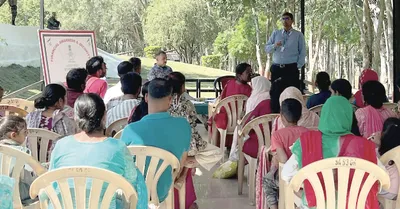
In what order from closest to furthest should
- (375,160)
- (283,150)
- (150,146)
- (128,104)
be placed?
(375,160) < (150,146) < (283,150) < (128,104)

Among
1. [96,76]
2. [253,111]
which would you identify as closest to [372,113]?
[253,111]

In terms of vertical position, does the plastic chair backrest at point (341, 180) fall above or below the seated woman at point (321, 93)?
below

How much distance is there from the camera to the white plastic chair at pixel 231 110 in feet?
18.3

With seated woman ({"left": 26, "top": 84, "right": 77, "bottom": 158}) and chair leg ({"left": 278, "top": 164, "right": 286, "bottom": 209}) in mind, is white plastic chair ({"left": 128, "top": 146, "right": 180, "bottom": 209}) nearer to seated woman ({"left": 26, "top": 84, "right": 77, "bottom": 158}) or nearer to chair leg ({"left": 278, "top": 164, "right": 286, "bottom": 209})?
chair leg ({"left": 278, "top": 164, "right": 286, "bottom": 209})

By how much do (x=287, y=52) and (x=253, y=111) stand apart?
9.83ft

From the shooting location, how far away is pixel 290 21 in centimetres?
708

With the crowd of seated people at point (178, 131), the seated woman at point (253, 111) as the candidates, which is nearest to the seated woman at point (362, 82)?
the crowd of seated people at point (178, 131)

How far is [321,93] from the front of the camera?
512 centimetres

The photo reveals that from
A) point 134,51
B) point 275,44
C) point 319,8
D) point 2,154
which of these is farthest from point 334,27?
point 2,154

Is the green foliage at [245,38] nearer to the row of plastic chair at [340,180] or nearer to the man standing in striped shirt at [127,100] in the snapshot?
the man standing in striped shirt at [127,100]

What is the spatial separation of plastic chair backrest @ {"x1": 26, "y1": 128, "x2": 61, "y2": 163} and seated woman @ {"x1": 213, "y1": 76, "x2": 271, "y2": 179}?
161 cm

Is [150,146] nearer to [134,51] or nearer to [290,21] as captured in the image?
[290,21]

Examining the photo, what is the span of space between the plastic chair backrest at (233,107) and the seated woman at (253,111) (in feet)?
1.56

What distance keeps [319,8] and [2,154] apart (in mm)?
22416
